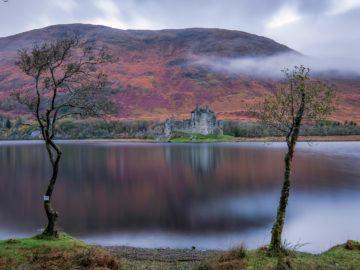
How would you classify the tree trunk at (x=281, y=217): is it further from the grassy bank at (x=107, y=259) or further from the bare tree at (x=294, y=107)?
the grassy bank at (x=107, y=259)

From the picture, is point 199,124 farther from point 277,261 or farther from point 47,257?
point 47,257

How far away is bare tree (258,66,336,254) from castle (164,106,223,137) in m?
98.7

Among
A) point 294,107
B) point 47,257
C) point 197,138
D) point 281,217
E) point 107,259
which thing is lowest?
point 197,138

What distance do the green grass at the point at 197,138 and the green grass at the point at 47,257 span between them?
96.4 metres

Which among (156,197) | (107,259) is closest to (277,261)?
(107,259)

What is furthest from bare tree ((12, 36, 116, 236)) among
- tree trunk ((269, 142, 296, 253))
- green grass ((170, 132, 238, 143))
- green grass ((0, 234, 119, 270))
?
green grass ((170, 132, 238, 143))

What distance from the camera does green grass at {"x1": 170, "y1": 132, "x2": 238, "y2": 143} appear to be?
106 meters

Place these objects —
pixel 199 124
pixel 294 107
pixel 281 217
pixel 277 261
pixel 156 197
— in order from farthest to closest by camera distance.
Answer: pixel 199 124, pixel 156 197, pixel 294 107, pixel 281 217, pixel 277 261

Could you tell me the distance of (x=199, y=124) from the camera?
11062 centimetres

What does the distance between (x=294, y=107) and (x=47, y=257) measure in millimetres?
8720

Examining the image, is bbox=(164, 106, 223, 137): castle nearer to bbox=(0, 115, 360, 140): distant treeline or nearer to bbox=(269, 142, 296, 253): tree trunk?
bbox=(0, 115, 360, 140): distant treeline

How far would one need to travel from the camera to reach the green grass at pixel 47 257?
6762 mm

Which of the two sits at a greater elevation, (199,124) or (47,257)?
(199,124)

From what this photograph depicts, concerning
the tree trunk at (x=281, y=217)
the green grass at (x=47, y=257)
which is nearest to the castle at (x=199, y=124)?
the tree trunk at (x=281, y=217)
